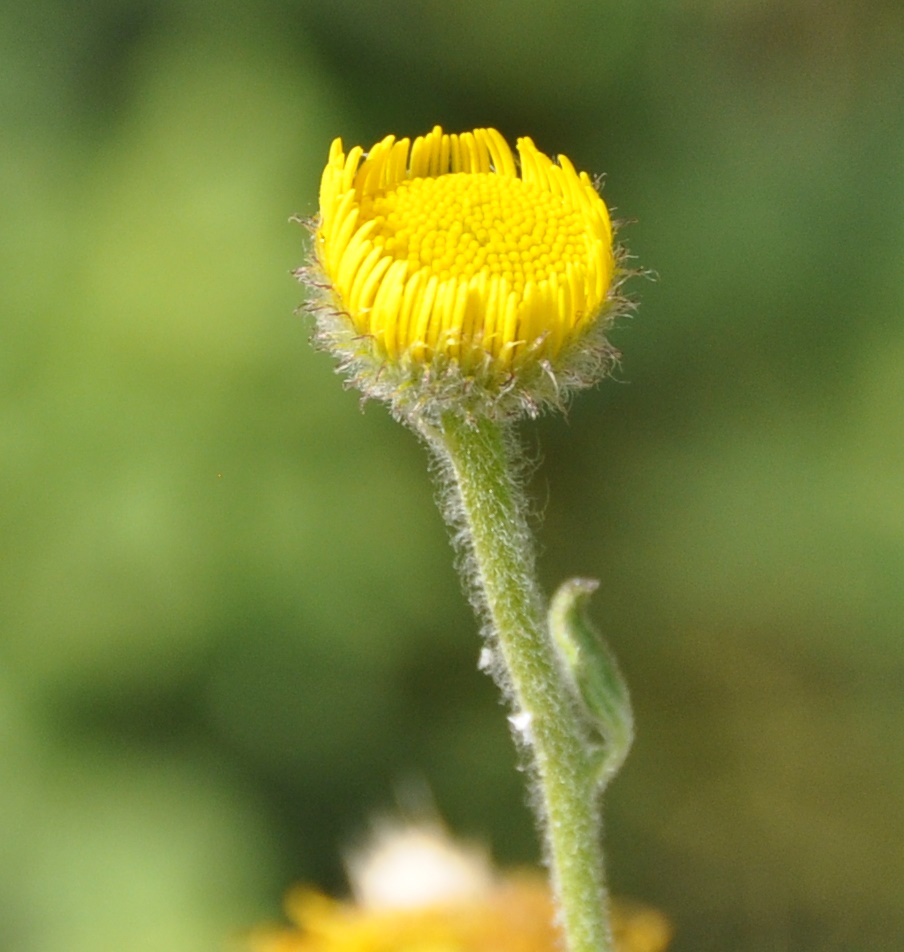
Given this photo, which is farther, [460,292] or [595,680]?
[595,680]

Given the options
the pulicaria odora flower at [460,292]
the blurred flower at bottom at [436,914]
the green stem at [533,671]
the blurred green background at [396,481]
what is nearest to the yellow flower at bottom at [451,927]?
the blurred flower at bottom at [436,914]

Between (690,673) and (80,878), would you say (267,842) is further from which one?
(690,673)

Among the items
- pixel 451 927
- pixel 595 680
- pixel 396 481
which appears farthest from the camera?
pixel 396 481

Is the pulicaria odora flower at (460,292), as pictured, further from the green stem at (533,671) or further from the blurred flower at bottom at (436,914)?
the blurred flower at bottom at (436,914)

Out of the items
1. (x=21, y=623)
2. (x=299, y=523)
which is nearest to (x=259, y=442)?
(x=299, y=523)

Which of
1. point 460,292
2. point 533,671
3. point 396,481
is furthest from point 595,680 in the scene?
point 396,481

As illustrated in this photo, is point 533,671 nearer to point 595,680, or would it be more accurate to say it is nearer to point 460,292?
point 595,680
